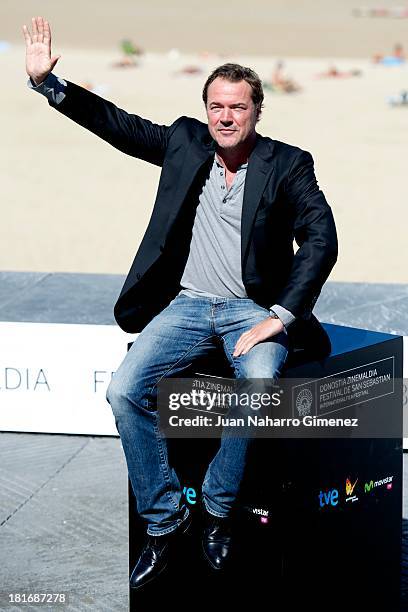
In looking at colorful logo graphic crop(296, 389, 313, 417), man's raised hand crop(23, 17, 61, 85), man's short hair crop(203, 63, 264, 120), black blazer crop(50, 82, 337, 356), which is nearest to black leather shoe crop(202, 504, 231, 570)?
colorful logo graphic crop(296, 389, 313, 417)

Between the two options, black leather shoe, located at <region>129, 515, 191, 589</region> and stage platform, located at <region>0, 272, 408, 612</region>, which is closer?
black leather shoe, located at <region>129, 515, 191, 589</region>

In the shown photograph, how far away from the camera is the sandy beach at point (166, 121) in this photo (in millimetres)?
11664

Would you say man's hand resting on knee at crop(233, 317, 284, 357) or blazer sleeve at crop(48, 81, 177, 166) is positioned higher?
blazer sleeve at crop(48, 81, 177, 166)

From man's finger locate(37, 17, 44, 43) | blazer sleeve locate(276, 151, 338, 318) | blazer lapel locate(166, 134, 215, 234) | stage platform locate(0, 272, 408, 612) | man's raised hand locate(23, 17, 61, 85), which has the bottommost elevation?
stage platform locate(0, 272, 408, 612)

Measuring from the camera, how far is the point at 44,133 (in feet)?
56.4

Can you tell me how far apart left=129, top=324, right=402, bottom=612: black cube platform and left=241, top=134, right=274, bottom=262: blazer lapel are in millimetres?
458

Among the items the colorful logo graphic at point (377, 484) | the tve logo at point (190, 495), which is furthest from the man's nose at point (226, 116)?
the colorful logo graphic at point (377, 484)

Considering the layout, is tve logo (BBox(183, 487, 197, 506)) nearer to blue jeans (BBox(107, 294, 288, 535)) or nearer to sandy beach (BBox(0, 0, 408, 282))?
blue jeans (BBox(107, 294, 288, 535))

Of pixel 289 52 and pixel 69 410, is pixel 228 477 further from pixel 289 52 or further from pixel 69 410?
pixel 289 52

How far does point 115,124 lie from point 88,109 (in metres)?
0.10

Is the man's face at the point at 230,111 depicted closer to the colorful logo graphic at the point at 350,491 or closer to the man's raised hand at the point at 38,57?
the man's raised hand at the point at 38,57

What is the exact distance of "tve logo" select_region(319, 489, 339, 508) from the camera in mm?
3773

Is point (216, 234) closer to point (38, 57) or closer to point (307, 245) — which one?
point (307, 245)

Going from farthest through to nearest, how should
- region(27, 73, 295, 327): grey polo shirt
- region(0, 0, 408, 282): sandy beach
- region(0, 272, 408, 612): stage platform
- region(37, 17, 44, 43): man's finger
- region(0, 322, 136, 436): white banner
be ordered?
region(0, 0, 408, 282): sandy beach, region(0, 322, 136, 436): white banner, region(0, 272, 408, 612): stage platform, region(37, 17, 44, 43): man's finger, region(27, 73, 295, 327): grey polo shirt
